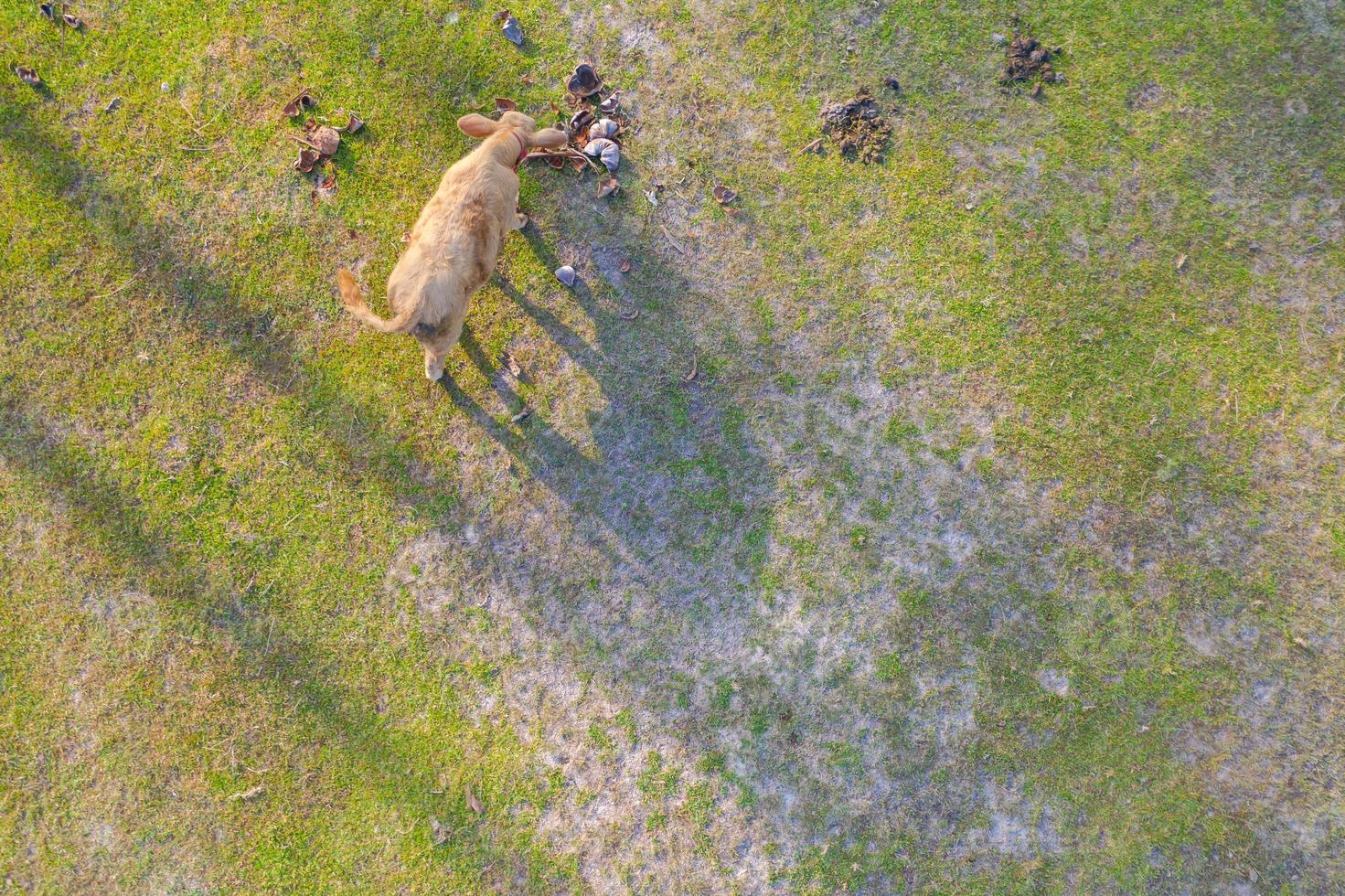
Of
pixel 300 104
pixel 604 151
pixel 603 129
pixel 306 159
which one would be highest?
pixel 603 129

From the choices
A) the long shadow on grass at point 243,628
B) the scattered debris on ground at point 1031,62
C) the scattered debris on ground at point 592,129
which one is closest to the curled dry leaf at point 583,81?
the scattered debris on ground at point 592,129

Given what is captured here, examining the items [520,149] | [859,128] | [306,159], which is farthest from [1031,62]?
[306,159]

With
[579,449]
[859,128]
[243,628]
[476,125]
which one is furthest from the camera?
[859,128]

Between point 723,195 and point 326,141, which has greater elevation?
point 723,195

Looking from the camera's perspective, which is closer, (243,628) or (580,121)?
(243,628)

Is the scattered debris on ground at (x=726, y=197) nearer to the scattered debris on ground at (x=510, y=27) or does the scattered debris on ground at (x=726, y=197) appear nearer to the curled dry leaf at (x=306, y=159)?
the scattered debris on ground at (x=510, y=27)

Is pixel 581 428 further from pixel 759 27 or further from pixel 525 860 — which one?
pixel 759 27

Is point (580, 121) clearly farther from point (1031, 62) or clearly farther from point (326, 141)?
point (1031, 62)
